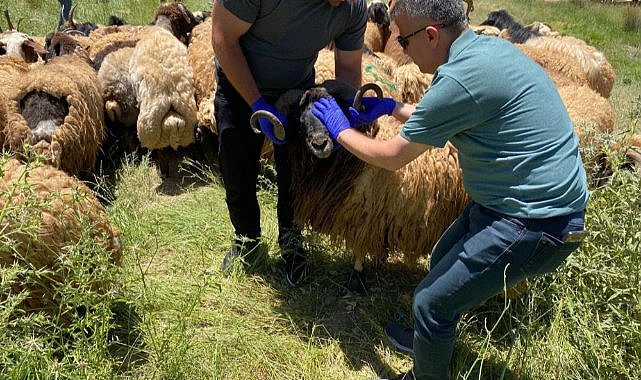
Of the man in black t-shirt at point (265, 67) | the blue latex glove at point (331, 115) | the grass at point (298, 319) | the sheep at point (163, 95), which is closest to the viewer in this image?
the grass at point (298, 319)

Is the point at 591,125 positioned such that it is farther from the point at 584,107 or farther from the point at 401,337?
the point at 401,337

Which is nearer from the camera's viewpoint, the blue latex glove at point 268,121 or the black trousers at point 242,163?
the blue latex glove at point 268,121

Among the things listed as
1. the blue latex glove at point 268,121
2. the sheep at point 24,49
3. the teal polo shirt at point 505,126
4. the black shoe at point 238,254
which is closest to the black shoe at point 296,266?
the black shoe at point 238,254

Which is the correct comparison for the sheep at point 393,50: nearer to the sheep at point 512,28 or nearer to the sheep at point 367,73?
the sheep at point 367,73

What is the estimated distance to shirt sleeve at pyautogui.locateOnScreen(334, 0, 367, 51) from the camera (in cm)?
312

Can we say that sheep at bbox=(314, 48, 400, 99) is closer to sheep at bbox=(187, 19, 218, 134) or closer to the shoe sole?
sheep at bbox=(187, 19, 218, 134)

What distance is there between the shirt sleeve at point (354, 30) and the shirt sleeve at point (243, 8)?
566 millimetres

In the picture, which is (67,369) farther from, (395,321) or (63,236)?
(395,321)

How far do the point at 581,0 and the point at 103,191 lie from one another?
18.6 m

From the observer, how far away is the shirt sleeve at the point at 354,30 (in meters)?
3.12

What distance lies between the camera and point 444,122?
215 centimetres

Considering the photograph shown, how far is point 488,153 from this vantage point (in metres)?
2.26

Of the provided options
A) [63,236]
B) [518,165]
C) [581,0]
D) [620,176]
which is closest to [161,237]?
[63,236]

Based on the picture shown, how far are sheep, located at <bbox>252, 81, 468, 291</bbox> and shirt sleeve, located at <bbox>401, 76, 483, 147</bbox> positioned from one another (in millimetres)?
1016
